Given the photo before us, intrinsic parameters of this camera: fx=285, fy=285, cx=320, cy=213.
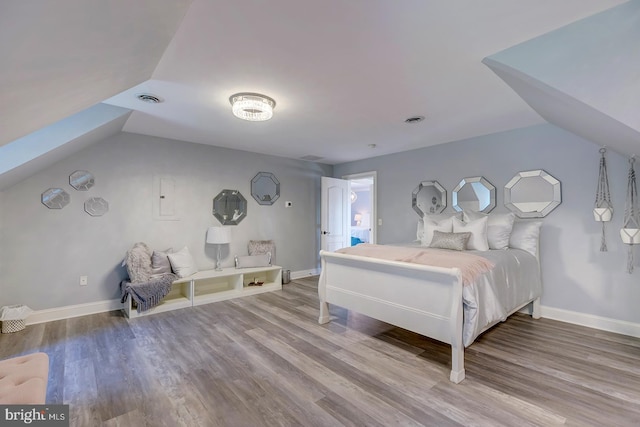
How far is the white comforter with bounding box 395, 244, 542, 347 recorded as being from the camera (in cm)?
221

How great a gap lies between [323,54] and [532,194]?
129 inches

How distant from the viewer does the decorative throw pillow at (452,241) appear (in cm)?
341

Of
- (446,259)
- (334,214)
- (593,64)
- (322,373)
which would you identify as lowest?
(322,373)

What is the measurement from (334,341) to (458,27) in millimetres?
2750

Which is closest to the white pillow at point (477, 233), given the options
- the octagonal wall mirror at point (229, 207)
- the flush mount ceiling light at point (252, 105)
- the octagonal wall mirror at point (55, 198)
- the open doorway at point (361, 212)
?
the flush mount ceiling light at point (252, 105)

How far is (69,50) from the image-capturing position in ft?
4.51

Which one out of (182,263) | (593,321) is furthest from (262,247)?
Answer: (593,321)

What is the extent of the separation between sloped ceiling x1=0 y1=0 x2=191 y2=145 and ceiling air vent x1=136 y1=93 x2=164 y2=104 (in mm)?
509

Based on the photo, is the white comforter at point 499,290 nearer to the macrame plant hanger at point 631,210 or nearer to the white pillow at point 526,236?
the white pillow at point 526,236

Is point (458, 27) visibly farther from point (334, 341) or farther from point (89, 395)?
point (89, 395)

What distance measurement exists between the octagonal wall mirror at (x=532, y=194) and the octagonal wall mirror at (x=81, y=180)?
18.0ft

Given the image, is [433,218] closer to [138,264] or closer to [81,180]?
[138,264]

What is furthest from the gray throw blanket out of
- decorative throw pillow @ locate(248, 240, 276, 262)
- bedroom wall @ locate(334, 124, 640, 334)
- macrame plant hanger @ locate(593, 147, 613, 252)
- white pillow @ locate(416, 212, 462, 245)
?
macrame plant hanger @ locate(593, 147, 613, 252)

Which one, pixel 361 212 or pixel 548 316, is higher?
pixel 361 212
